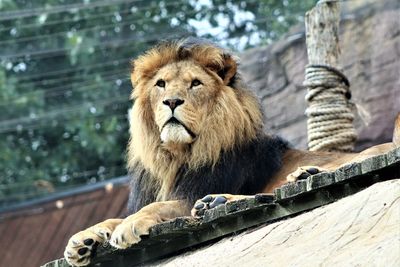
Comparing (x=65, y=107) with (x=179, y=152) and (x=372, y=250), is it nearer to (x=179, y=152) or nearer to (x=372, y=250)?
(x=179, y=152)

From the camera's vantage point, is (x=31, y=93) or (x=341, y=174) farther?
(x=31, y=93)

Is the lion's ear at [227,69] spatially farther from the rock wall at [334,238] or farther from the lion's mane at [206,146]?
the rock wall at [334,238]

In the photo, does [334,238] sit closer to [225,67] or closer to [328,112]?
[225,67]

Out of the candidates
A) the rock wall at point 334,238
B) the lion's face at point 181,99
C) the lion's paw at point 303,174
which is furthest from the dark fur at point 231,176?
the rock wall at point 334,238

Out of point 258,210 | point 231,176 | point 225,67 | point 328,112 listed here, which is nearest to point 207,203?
point 258,210

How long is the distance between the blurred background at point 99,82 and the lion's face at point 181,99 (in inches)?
117

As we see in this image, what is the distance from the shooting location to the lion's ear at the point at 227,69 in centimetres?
560

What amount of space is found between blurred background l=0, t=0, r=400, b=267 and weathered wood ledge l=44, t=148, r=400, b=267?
146 inches

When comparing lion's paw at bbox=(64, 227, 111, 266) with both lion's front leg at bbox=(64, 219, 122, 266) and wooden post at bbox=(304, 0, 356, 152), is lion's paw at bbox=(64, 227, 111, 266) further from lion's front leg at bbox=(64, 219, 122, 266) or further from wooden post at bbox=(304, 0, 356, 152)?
wooden post at bbox=(304, 0, 356, 152)

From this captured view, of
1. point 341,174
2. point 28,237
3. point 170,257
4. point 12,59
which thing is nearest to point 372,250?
point 341,174

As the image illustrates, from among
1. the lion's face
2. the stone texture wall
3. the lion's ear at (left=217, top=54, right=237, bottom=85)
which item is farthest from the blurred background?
the lion's face

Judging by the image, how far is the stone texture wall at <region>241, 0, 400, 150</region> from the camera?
834 cm

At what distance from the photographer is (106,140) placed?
1213cm

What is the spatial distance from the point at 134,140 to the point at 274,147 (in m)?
0.61
